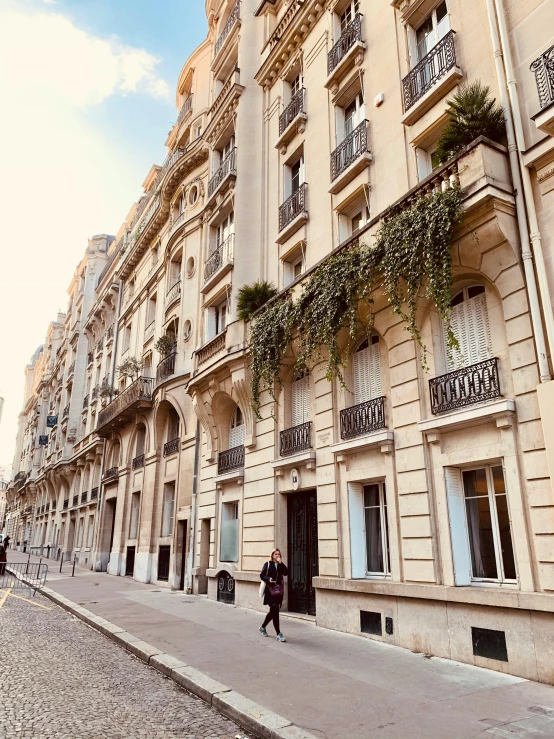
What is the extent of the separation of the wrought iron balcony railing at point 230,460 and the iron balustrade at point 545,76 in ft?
36.0

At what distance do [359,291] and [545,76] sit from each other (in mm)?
4514

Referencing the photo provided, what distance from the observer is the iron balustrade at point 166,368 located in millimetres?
21875

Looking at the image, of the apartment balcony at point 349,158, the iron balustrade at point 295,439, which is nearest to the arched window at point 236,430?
the iron balustrade at point 295,439

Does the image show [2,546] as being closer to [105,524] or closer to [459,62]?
[105,524]

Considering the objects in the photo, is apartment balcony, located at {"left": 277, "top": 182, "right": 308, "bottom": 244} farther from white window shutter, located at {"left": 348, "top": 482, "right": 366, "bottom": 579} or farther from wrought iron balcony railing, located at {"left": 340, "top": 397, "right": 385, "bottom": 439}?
white window shutter, located at {"left": 348, "top": 482, "right": 366, "bottom": 579}

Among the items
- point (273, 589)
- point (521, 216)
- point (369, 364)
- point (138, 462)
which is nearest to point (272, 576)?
point (273, 589)

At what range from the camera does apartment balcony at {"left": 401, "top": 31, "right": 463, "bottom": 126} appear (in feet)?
33.9

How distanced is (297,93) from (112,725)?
53.5 feet

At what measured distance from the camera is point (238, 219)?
1708 cm

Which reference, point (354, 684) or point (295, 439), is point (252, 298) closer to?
point (295, 439)

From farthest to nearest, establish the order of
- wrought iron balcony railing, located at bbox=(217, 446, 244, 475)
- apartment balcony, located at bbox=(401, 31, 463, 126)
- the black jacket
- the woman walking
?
1. wrought iron balcony railing, located at bbox=(217, 446, 244, 475)
2. apartment balcony, located at bbox=(401, 31, 463, 126)
3. the black jacket
4. the woman walking

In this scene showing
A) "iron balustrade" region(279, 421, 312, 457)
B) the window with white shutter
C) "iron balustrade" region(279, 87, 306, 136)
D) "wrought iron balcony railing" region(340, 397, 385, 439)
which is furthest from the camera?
"iron balustrade" region(279, 87, 306, 136)

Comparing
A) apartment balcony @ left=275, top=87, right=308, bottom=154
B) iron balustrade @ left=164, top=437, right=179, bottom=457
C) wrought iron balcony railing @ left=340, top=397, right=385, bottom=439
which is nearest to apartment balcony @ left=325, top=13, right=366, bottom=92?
apartment balcony @ left=275, top=87, right=308, bottom=154

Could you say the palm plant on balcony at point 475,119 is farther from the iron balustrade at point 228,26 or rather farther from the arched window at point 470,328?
the iron balustrade at point 228,26
